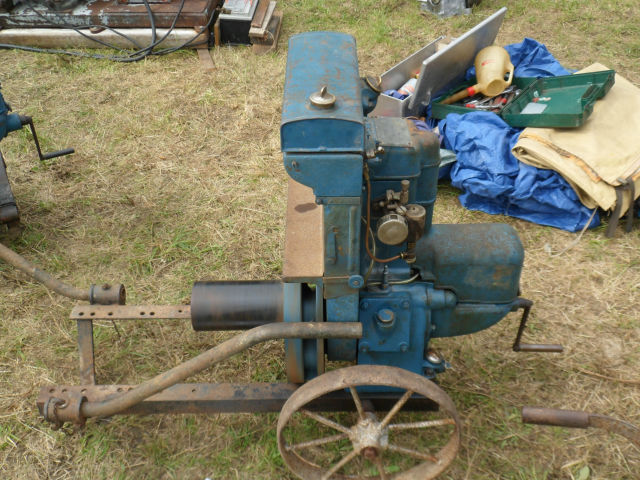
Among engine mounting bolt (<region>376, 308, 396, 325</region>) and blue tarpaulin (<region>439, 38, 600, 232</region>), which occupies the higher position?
engine mounting bolt (<region>376, 308, 396, 325</region>)

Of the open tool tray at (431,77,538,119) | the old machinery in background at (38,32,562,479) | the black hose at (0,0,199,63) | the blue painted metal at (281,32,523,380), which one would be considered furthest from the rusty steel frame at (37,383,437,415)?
the black hose at (0,0,199,63)

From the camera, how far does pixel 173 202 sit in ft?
13.0

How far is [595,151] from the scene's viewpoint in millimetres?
3592

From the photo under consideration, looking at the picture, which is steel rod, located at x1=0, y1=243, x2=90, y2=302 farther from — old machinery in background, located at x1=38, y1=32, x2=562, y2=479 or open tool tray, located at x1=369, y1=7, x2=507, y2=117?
open tool tray, located at x1=369, y1=7, x2=507, y2=117

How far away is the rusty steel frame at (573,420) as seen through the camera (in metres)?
2.03

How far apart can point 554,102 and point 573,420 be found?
102 inches

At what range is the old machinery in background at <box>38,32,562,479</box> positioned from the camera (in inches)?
76.7

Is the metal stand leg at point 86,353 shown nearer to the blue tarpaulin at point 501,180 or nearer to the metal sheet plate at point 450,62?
the blue tarpaulin at point 501,180

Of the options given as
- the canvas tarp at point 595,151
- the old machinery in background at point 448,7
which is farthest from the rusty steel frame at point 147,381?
the old machinery in background at point 448,7

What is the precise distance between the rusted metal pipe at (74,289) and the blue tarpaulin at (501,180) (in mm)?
2347

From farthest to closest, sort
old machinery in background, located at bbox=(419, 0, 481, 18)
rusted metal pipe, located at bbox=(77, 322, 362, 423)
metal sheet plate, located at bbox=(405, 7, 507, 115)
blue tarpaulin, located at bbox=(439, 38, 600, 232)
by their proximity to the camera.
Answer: old machinery in background, located at bbox=(419, 0, 481, 18)
metal sheet plate, located at bbox=(405, 7, 507, 115)
blue tarpaulin, located at bbox=(439, 38, 600, 232)
rusted metal pipe, located at bbox=(77, 322, 362, 423)

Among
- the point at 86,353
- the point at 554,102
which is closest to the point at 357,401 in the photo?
the point at 86,353

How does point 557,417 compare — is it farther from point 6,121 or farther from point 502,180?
point 6,121

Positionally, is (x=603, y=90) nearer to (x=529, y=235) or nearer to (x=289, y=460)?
(x=529, y=235)
